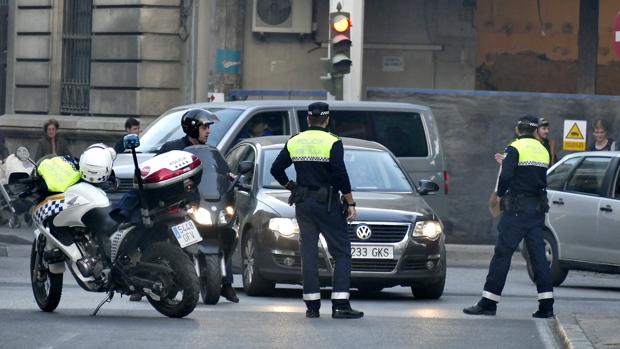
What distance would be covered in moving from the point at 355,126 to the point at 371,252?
4.74m

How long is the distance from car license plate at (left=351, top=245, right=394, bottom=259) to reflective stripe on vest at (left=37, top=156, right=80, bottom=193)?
3.04 metres

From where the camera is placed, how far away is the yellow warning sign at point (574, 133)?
23.0 m

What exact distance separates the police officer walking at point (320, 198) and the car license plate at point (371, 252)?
150cm

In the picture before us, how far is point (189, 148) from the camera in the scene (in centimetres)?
1298

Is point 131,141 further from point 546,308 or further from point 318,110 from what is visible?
point 546,308

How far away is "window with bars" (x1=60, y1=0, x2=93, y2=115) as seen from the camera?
94.4 ft

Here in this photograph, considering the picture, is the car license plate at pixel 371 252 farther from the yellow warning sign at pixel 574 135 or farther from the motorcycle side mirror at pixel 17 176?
the yellow warning sign at pixel 574 135

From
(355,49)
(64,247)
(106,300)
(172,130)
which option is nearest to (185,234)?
(106,300)

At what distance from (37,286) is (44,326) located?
112 centimetres

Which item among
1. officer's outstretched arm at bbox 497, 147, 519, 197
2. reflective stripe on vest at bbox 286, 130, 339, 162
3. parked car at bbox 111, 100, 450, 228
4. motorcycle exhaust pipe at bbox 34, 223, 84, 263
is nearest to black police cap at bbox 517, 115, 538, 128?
officer's outstretched arm at bbox 497, 147, 519, 197

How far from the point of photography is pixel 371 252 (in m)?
14.0

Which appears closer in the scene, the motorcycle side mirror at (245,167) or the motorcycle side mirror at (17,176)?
the motorcycle side mirror at (17,176)

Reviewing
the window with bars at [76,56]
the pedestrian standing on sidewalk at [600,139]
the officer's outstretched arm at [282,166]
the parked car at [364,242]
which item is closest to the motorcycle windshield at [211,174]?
the officer's outstretched arm at [282,166]

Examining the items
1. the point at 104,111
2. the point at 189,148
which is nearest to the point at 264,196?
the point at 189,148
